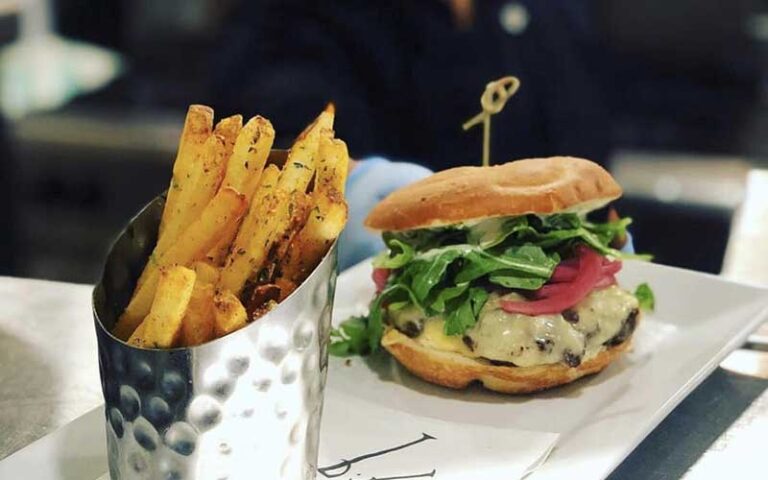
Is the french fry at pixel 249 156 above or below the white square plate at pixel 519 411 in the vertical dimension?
above

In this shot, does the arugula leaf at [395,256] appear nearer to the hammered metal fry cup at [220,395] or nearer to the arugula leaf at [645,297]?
the arugula leaf at [645,297]

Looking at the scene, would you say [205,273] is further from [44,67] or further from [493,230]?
[44,67]

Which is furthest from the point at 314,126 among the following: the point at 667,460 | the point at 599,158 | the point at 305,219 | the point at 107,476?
the point at 599,158

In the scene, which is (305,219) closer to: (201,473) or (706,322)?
(201,473)

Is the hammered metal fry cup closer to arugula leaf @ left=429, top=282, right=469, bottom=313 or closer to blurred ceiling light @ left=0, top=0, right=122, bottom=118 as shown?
arugula leaf @ left=429, top=282, right=469, bottom=313

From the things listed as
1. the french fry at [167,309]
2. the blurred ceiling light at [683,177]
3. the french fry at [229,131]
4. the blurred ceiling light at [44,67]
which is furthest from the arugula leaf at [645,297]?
the blurred ceiling light at [44,67]

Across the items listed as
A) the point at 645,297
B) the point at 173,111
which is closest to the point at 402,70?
the point at 645,297

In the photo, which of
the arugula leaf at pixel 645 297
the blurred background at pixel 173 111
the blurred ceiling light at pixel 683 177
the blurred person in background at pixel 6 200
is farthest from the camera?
the blurred person in background at pixel 6 200
